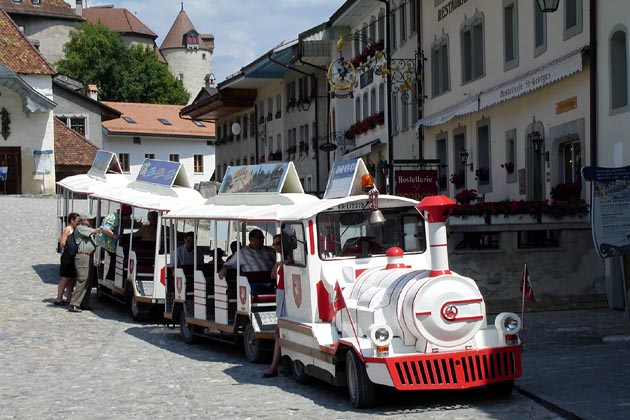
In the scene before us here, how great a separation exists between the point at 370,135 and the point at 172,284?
2337 cm

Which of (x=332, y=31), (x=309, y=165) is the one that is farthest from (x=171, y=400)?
(x=309, y=165)


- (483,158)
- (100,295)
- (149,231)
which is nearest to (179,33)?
(483,158)

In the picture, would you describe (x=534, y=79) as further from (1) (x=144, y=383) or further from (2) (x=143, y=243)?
(1) (x=144, y=383)

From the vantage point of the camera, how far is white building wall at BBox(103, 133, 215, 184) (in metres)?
93.6

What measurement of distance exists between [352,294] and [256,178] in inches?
187

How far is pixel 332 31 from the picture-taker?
159ft

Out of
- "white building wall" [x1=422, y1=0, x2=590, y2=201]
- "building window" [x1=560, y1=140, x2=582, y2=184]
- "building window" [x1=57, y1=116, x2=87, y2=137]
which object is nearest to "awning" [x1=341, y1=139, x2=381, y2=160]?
"white building wall" [x1=422, y1=0, x2=590, y2=201]

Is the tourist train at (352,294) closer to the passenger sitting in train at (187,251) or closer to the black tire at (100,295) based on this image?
the passenger sitting in train at (187,251)

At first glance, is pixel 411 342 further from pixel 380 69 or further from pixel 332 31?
pixel 332 31

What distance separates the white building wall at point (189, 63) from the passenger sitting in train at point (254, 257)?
140 meters

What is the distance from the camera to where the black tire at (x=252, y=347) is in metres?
15.9

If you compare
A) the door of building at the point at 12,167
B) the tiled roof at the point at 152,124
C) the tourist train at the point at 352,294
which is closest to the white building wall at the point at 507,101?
the tourist train at the point at 352,294

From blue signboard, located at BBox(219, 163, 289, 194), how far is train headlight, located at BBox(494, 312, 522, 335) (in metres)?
5.39

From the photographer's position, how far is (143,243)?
2280 cm
